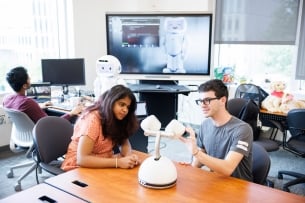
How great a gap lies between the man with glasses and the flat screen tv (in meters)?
2.22

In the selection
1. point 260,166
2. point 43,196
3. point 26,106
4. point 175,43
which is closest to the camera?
point 43,196

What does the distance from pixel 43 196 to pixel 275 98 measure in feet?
9.14

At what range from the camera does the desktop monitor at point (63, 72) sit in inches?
144

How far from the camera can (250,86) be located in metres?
3.60

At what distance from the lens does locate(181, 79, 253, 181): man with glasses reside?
61.9 inches

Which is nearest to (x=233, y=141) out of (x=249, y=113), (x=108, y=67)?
(x=249, y=113)

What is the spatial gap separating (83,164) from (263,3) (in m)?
3.40

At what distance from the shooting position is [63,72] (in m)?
3.71

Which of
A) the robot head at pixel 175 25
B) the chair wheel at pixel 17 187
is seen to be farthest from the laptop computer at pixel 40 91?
the robot head at pixel 175 25

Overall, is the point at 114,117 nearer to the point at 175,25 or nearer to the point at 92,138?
the point at 92,138

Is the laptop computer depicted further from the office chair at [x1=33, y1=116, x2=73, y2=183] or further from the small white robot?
the office chair at [x1=33, y1=116, x2=73, y2=183]

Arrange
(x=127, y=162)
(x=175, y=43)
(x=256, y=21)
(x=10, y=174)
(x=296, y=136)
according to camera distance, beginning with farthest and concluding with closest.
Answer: (x=256, y=21), (x=175, y=43), (x=10, y=174), (x=296, y=136), (x=127, y=162)

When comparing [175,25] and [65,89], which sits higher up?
[175,25]

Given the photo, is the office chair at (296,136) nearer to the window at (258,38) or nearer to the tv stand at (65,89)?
the window at (258,38)
